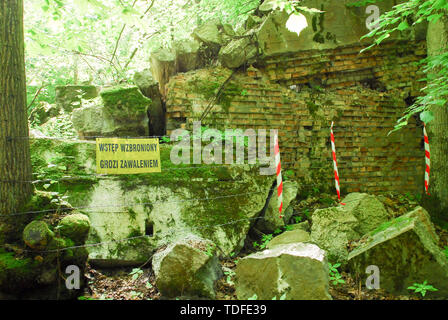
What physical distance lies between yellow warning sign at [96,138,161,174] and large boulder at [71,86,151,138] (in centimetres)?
110

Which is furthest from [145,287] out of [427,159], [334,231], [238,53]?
[427,159]

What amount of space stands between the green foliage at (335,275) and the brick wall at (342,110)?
2.51m

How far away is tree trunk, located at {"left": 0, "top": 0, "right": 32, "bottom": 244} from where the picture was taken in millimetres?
2971

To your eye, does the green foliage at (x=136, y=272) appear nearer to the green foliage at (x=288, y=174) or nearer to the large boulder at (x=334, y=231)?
the large boulder at (x=334, y=231)

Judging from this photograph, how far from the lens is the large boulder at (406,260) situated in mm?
3117

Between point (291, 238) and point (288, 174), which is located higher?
point (288, 174)

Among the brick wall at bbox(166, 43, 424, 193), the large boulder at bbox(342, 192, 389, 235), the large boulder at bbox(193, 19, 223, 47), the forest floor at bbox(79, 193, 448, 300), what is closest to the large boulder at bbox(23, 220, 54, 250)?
the forest floor at bbox(79, 193, 448, 300)

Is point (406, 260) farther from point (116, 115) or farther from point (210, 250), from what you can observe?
point (116, 115)

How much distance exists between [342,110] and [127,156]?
4.30 m

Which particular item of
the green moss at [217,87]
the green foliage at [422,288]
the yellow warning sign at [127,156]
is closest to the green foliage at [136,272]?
the yellow warning sign at [127,156]

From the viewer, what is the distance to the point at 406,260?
3.19 metres

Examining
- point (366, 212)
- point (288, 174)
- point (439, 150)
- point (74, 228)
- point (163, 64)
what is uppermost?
point (163, 64)

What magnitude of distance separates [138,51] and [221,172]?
23.8ft

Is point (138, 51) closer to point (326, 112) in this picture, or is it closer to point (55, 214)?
point (326, 112)
